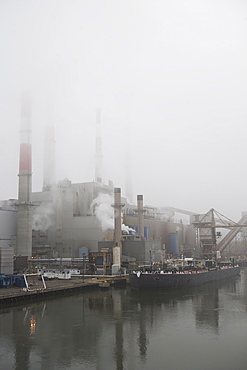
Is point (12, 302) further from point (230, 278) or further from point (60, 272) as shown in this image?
point (230, 278)

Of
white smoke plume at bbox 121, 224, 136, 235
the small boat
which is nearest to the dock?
the small boat

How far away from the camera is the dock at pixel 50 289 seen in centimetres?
2569

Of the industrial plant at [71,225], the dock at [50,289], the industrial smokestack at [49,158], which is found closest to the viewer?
the dock at [50,289]

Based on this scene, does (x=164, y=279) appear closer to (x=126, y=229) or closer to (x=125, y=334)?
(x=125, y=334)

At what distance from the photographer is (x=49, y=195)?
5928 cm

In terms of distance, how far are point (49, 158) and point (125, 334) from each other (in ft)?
158

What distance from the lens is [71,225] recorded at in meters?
56.9

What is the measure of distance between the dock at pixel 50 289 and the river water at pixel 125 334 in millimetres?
1227

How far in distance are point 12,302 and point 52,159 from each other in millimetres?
39359

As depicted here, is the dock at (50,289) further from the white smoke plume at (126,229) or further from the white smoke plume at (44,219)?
the white smoke plume at (44,219)

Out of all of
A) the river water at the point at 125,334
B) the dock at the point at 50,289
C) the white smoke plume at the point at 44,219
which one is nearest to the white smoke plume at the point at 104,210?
the white smoke plume at the point at 44,219

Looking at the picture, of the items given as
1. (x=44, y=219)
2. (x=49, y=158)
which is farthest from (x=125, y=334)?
(x=49, y=158)

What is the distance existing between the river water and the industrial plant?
16.3m

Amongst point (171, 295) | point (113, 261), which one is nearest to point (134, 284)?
point (171, 295)
